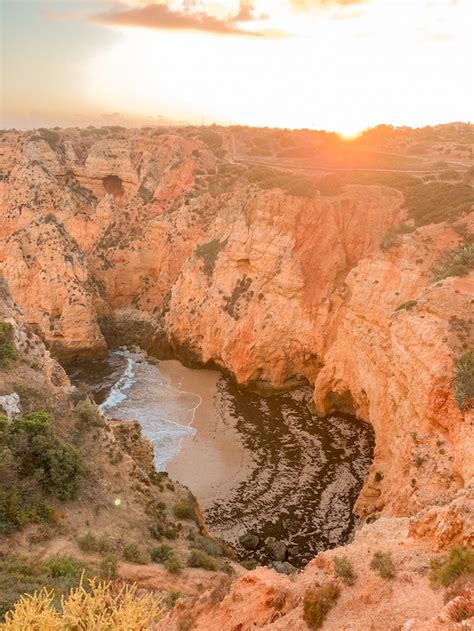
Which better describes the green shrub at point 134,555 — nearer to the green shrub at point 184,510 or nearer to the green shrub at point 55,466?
the green shrub at point 55,466

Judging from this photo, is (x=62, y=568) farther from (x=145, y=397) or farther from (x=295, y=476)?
(x=145, y=397)

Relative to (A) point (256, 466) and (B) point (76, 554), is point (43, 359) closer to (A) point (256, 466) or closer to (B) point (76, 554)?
(B) point (76, 554)

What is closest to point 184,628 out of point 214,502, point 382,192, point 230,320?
point 214,502

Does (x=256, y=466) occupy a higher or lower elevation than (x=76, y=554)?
lower

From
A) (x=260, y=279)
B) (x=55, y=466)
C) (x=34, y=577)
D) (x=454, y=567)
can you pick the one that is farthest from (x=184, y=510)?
(x=260, y=279)

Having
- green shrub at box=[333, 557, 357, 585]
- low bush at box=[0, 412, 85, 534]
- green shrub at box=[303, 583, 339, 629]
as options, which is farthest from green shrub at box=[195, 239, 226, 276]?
green shrub at box=[303, 583, 339, 629]
